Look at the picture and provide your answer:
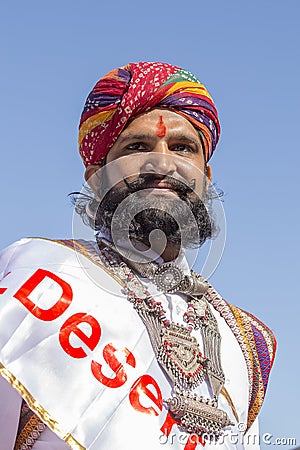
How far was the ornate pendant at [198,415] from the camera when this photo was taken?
417cm

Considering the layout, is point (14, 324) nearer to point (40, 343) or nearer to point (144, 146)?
point (40, 343)

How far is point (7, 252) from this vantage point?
446cm

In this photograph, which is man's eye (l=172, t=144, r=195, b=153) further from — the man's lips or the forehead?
the man's lips

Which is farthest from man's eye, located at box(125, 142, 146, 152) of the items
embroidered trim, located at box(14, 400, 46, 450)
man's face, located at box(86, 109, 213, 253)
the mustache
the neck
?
embroidered trim, located at box(14, 400, 46, 450)

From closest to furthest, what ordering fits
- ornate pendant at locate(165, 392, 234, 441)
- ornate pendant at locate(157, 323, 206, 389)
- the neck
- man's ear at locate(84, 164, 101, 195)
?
ornate pendant at locate(165, 392, 234, 441)
ornate pendant at locate(157, 323, 206, 389)
the neck
man's ear at locate(84, 164, 101, 195)

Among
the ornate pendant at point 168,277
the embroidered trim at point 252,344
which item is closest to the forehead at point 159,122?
the ornate pendant at point 168,277

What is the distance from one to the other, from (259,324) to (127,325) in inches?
50.5

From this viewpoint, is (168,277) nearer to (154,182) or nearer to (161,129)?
(154,182)

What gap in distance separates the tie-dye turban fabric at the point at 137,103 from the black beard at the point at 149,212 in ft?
1.13

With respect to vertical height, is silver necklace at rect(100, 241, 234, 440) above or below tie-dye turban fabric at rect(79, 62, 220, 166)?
below

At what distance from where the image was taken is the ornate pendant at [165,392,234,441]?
13.7 ft

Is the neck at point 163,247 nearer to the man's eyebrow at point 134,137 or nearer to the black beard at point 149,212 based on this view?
the black beard at point 149,212

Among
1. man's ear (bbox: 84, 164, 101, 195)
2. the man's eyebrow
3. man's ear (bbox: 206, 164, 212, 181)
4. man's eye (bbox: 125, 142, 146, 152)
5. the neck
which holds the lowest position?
the neck

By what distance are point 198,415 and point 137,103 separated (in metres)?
1.80
